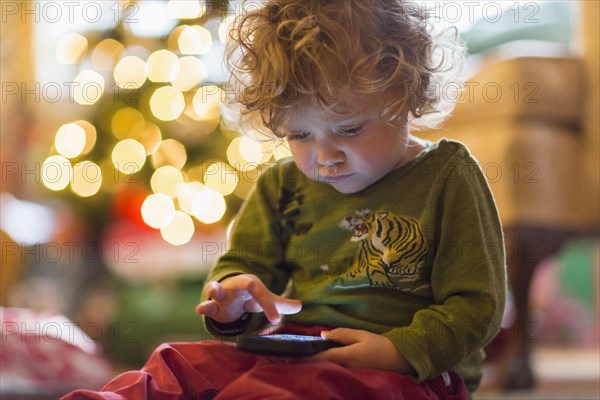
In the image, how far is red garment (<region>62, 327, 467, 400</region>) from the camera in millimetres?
634

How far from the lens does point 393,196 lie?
2.62 ft

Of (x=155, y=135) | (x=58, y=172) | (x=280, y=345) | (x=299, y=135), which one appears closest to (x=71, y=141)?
(x=58, y=172)

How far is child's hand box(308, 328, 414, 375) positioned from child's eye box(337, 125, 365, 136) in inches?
7.6

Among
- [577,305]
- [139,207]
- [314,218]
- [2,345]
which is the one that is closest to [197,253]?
[139,207]

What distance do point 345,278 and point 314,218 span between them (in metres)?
0.09

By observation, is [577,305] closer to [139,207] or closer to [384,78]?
[139,207]

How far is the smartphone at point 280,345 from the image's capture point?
0.66 m

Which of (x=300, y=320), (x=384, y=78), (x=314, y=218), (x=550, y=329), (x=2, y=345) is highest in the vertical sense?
(x=384, y=78)

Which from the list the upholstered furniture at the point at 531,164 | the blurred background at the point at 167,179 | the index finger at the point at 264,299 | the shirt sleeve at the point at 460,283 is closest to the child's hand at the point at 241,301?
the index finger at the point at 264,299

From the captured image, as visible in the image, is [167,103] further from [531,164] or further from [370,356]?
[370,356]

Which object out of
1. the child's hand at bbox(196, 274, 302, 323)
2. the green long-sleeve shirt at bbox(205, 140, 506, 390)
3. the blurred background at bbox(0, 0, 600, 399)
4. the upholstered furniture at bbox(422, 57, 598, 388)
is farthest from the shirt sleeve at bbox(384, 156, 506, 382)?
the upholstered furniture at bbox(422, 57, 598, 388)

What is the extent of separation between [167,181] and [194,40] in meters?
0.36

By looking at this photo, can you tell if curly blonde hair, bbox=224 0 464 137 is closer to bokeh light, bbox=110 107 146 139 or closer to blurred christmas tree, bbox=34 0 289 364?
blurred christmas tree, bbox=34 0 289 364

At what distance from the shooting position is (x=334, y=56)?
73cm
